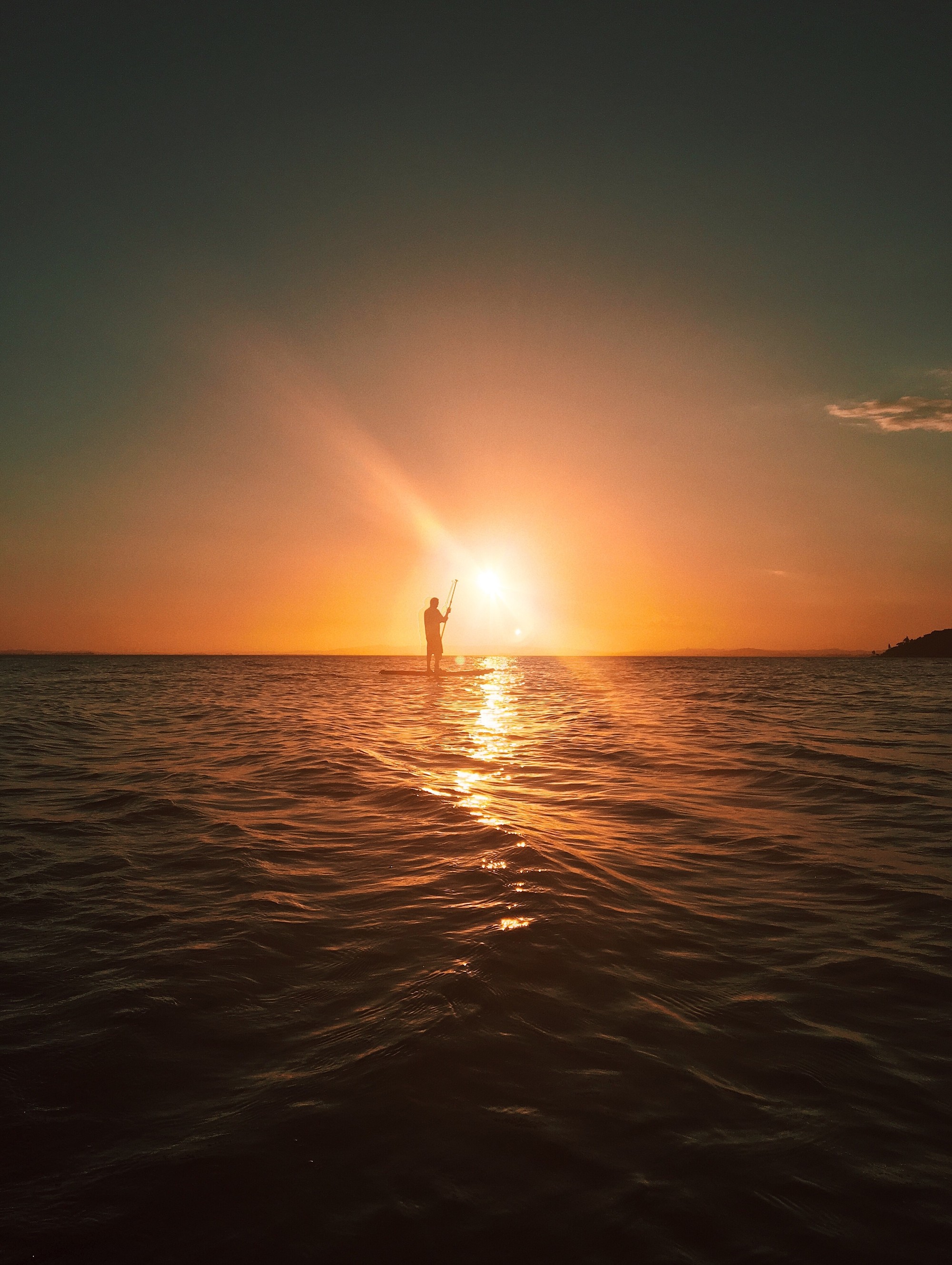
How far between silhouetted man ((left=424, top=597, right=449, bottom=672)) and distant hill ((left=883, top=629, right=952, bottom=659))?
400 ft

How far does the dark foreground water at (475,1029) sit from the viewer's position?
224cm

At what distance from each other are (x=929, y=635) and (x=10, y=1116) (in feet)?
498

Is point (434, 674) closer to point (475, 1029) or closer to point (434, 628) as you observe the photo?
point (434, 628)

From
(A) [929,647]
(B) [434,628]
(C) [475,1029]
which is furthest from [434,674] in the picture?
(A) [929,647]

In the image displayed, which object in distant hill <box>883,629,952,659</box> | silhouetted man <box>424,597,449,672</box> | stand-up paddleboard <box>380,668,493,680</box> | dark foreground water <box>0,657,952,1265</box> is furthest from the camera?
distant hill <box>883,629,952,659</box>

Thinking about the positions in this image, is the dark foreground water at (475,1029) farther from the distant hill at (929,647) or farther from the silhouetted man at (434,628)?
the distant hill at (929,647)

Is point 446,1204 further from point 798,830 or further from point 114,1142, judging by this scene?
point 798,830

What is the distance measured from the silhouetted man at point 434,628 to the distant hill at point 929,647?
122 m

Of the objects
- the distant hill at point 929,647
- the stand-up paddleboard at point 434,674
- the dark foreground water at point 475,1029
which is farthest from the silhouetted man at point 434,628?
the distant hill at point 929,647

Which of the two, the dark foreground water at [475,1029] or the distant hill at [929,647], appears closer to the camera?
the dark foreground water at [475,1029]

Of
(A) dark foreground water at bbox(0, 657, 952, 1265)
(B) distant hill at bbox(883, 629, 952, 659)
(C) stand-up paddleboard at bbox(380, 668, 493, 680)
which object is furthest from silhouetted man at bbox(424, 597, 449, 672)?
(B) distant hill at bbox(883, 629, 952, 659)

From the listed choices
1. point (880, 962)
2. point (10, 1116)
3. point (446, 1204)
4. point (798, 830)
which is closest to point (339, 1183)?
point (446, 1204)

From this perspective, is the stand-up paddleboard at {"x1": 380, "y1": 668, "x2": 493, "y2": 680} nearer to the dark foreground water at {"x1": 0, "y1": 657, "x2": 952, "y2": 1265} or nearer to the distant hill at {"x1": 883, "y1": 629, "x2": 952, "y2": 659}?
the dark foreground water at {"x1": 0, "y1": 657, "x2": 952, "y2": 1265}

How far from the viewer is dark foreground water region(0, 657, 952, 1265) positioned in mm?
2240
